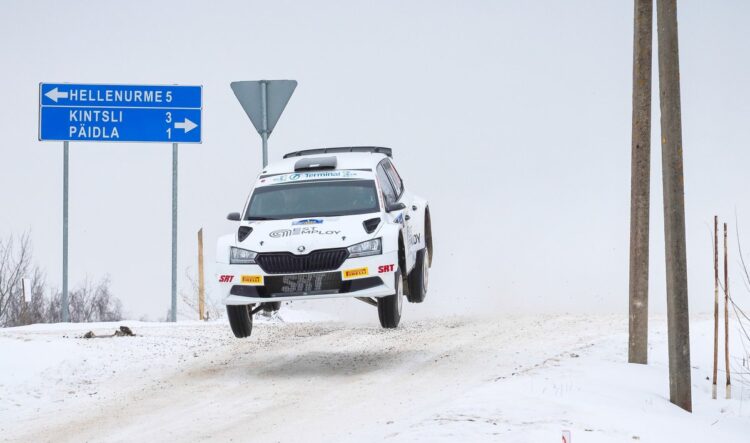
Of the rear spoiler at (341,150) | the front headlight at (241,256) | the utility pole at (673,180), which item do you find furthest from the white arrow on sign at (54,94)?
the utility pole at (673,180)

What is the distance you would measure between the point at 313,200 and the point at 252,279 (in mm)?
1527

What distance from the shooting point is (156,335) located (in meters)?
16.9

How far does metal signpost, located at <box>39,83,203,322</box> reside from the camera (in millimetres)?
21844

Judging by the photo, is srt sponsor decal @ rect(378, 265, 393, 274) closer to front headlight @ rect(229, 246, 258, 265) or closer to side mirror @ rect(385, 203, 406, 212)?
side mirror @ rect(385, 203, 406, 212)

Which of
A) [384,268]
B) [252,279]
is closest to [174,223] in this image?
[252,279]

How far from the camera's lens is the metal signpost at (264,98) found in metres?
19.5

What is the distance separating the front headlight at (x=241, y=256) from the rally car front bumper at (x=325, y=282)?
0.21ft

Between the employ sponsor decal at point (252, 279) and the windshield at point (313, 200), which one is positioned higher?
the windshield at point (313, 200)

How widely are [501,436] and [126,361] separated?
6872 millimetres

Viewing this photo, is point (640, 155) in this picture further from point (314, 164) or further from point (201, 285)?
point (201, 285)

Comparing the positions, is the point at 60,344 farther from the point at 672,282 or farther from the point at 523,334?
the point at 672,282

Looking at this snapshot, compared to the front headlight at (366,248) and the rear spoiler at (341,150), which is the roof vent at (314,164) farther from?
the front headlight at (366,248)

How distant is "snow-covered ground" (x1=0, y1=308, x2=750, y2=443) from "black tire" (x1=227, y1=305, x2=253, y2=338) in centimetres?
50

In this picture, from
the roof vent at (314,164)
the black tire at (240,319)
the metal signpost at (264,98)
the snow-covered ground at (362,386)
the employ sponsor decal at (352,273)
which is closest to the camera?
the snow-covered ground at (362,386)
